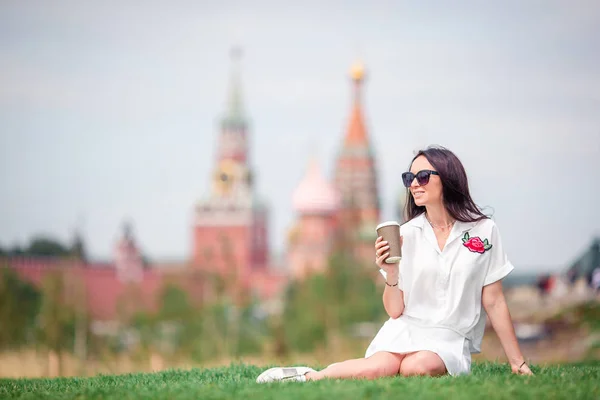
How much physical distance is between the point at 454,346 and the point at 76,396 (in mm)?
1503

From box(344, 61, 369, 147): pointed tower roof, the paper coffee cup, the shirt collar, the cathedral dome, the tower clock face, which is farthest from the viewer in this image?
the tower clock face

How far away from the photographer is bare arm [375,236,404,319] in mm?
3605

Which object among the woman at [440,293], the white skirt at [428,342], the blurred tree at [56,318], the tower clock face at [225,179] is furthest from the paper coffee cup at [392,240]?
the tower clock face at [225,179]

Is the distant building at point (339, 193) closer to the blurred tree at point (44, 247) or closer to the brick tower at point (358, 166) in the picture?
the brick tower at point (358, 166)

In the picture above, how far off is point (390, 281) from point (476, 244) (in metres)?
0.40

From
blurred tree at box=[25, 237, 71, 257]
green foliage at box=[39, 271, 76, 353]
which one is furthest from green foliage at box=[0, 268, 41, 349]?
blurred tree at box=[25, 237, 71, 257]

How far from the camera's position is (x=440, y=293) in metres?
3.81

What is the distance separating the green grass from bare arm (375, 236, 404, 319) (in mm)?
316

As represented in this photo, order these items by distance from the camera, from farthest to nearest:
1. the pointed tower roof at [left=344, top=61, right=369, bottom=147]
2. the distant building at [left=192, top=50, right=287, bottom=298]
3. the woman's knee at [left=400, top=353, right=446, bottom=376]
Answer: the distant building at [left=192, top=50, right=287, bottom=298]
the pointed tower roof at [left=344, top=61, right=369, bottom=147]
the woman's knee at [left=400, top=353, right=446, bottom=376]

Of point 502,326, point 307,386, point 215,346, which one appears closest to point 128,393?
point 307,386

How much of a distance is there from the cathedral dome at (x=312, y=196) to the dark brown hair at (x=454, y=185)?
46693 mm

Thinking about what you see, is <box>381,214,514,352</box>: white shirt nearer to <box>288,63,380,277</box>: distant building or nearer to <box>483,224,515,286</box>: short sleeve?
<box>483,224,515,286</box>: short sleeve

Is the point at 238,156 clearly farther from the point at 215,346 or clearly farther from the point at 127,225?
the point at 215,346

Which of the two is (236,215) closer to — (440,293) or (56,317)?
(56,317)
